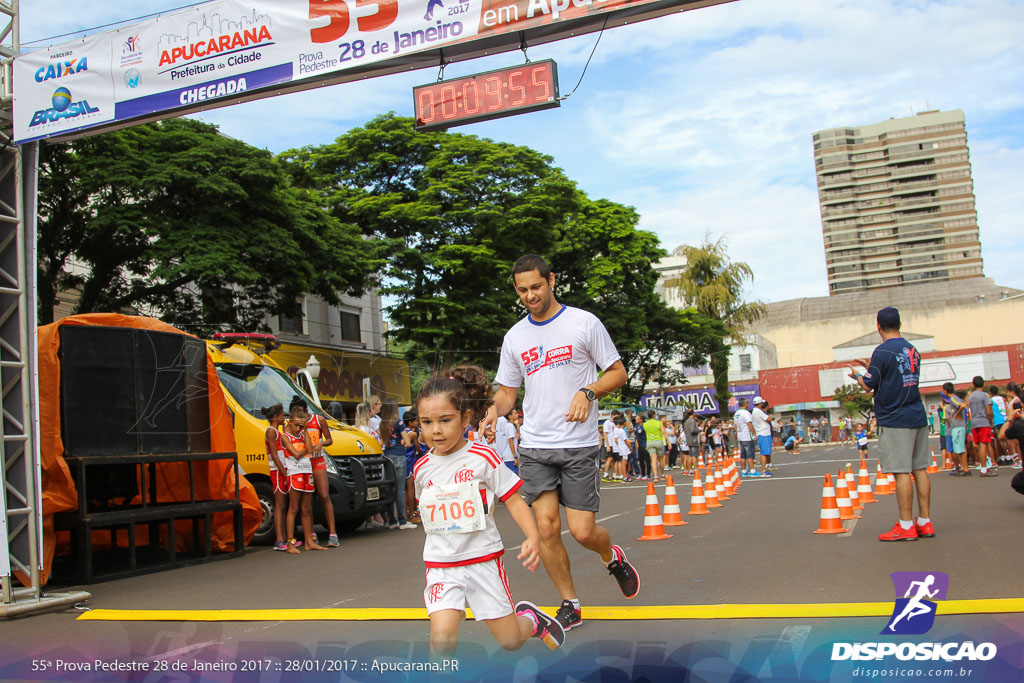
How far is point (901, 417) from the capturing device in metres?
7.50

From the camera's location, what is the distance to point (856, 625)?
4.45m

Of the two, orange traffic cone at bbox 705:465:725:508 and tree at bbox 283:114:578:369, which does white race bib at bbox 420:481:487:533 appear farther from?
tree at bbox 283:114:578:369

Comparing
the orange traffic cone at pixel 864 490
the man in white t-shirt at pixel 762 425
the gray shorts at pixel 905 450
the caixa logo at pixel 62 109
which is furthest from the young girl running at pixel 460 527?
the man in white t-shirt at pixel 762 425

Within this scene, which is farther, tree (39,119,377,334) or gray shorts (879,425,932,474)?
tree (39,119,377,334)

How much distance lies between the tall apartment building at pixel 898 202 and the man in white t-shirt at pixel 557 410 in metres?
148

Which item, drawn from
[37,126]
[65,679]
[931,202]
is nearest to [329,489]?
[37,126]

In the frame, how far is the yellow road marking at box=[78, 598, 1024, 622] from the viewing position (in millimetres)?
4730

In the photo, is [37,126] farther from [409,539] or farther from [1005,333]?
[1005,333]

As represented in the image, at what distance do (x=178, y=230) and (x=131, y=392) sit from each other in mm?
14483

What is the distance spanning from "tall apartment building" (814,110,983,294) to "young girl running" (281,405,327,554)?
143481 mm

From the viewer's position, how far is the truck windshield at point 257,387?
40.2 ft

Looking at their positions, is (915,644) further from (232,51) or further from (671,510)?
(232,51)

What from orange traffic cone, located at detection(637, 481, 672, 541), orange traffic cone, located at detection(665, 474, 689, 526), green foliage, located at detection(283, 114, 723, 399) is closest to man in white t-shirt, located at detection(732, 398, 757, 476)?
orange traffic cone, located at detection(665, 474, 689, 526)

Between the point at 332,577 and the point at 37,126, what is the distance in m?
4.70
